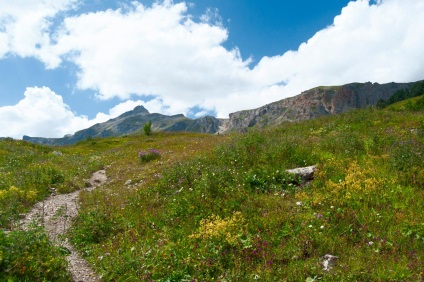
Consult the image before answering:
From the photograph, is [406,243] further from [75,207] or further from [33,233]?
[75,207]

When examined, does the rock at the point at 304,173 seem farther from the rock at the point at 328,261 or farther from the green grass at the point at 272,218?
the rock at the point at 328,261

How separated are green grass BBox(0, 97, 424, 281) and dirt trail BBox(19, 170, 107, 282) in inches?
12.9

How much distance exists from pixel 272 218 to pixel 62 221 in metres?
7.84

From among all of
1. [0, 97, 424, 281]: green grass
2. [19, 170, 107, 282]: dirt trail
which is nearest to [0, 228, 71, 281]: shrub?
[19, 170, 107, 282]: dirt trail

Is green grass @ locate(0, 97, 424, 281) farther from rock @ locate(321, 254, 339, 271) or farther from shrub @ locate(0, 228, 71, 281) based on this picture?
shrub @ locate(0, 228, 71, 281)

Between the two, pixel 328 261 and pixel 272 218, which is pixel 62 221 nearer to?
pixel 272 218

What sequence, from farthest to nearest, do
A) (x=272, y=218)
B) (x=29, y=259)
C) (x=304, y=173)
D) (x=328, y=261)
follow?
(x=304, y=173) < (x=272, y=218) < (x=328, y=261) < (x=29, y=259)

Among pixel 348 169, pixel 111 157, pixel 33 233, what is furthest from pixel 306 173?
pixel 111 157

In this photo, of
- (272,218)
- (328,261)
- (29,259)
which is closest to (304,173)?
(272,218)

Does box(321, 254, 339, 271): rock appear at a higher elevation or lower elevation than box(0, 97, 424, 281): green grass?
lower

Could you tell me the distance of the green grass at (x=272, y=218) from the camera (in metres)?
6.82

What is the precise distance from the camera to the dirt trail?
307 inches

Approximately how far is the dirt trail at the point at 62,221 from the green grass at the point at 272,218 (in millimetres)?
327

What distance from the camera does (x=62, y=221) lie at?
454 inches
